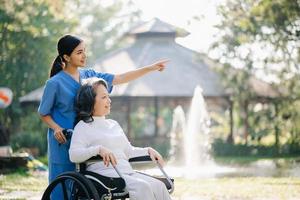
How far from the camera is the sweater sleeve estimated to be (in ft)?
15.1

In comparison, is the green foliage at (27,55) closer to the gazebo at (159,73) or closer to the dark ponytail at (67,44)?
the gazebo at (159,73)

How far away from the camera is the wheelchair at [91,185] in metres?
4.52

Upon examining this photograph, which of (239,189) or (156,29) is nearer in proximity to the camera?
(239,189)

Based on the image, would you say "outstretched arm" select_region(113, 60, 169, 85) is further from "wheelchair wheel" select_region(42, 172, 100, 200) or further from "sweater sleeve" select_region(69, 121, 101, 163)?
"wheelchair wheel" select_region(42, 172, 100, 200)

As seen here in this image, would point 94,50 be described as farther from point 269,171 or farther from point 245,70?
point 269,171

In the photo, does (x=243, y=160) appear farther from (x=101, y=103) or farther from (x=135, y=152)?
(x=101, y=103)

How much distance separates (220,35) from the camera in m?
23.1

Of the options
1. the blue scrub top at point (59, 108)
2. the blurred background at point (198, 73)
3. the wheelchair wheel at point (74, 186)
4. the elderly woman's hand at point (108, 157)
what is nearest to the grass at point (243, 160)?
the blurred background at point (198, 73)

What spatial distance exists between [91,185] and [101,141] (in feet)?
1.41

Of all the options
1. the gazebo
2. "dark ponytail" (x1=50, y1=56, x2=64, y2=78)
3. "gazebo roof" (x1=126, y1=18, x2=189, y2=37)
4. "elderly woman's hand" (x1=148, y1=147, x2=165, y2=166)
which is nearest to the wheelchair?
"elderly woman's hand" (x1=148, y1=147, x2=165, y2=166)

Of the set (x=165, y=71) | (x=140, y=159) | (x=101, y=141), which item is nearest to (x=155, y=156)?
(x=140, y=159)

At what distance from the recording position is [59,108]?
5.05m

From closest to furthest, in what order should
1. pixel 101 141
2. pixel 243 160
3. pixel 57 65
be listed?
1. pixel 101 141
2. pixel 57 65
3. pixel 243 160

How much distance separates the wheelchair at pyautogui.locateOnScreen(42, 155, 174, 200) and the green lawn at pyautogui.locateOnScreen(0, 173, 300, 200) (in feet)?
12.5
